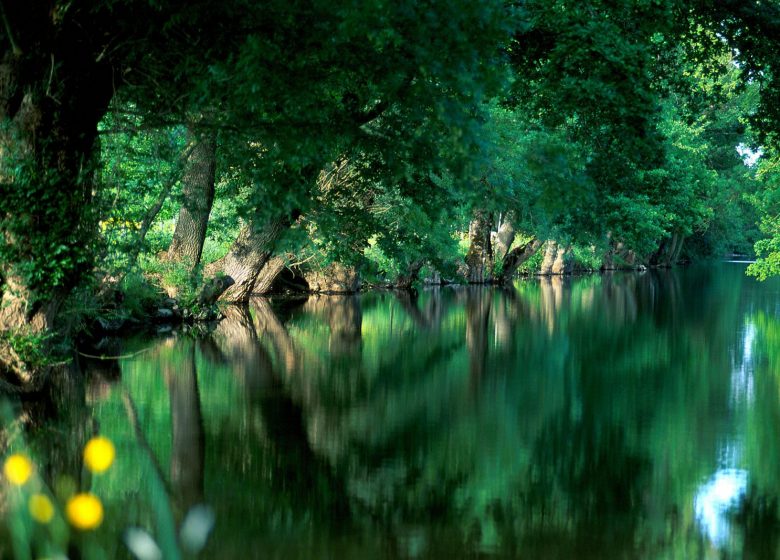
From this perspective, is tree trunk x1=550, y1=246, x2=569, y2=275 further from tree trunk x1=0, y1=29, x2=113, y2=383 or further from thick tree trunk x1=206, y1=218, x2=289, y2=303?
tree trunk x1=0, y1=29, x2=113, y2=383

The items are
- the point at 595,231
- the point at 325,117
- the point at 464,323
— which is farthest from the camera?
the point at 595,231

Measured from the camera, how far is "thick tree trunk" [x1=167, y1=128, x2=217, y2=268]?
66.0ft

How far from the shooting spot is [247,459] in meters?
8.61

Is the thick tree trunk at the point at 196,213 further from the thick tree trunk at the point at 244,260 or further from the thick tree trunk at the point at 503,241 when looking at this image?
the thick tree trunk at the point at 503,241

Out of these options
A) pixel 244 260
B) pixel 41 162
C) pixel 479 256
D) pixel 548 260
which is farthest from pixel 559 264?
pixel 41 162

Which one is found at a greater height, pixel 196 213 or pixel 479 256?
pixel 196 213

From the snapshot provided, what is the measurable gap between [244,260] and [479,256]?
18088 millimetres

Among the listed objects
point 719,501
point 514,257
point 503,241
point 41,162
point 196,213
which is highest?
point 41,162

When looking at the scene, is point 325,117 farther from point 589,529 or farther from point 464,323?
point 464,323

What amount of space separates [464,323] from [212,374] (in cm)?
1011

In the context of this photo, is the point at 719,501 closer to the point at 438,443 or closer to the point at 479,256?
the point at 438,443

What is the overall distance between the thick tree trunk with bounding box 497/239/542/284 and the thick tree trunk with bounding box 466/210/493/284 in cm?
128

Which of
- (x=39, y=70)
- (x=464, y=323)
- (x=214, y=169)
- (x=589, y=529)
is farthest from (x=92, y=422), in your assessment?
(x=464, y=323)

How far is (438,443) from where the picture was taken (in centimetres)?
940
